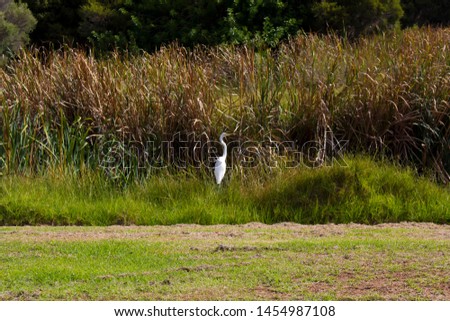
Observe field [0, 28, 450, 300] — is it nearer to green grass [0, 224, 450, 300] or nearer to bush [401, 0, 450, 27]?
green grass [0, 224, 450, 300]

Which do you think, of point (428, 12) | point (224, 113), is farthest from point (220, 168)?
point (428, 12)

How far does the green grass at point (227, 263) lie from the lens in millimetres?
6741

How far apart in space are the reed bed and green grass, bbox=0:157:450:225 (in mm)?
512

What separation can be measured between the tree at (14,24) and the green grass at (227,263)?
1165 centimetres

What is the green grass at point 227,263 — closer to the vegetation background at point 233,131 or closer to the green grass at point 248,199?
the green grass at point 248,199

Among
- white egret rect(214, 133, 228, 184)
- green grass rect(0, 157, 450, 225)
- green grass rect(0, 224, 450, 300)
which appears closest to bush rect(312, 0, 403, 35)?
green grass rect(0, 157, 450, 225)

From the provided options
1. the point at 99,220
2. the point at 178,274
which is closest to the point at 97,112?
the point at 99,220

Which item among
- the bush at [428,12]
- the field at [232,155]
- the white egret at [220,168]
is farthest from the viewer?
the bush at [428,12]

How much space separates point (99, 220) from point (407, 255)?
156 inches

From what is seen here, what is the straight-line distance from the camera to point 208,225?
10.1m

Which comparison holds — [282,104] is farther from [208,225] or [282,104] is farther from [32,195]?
[32,195]

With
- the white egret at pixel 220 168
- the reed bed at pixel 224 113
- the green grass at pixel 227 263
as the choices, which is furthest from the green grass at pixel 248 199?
the green grass at pixel 227 263

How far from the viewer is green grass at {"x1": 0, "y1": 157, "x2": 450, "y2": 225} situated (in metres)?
10.3

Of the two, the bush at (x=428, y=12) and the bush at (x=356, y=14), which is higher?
the bush at (x=356, y=14)
